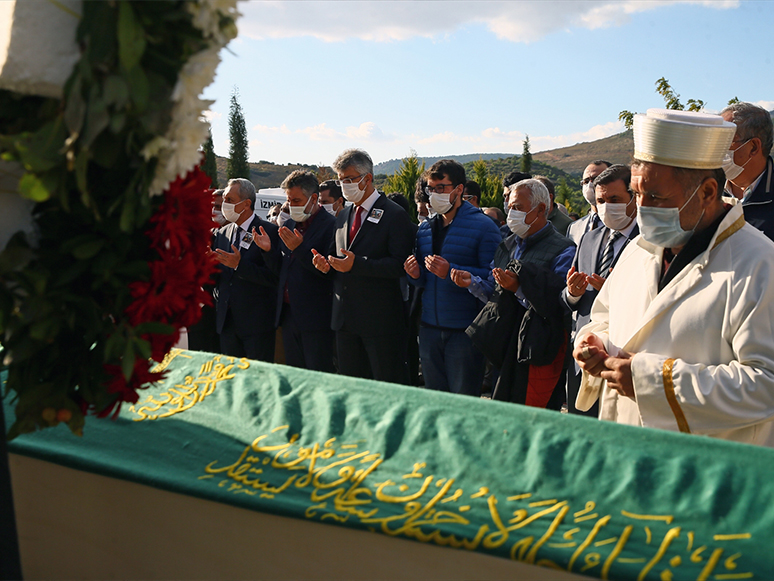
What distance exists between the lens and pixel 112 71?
1.26 meters

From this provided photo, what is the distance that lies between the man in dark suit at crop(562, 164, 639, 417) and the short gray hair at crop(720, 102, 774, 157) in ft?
2.22

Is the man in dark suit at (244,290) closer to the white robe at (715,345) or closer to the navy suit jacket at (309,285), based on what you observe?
the navy suit jacket at (309,285)

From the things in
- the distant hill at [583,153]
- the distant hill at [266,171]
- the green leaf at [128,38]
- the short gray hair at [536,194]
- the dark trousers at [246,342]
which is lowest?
the dark trousers at [246,342]

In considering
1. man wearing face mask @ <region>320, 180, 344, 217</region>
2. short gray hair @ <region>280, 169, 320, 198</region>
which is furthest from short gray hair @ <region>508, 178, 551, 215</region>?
man wearing face mask @ <region>320, 180, 344, 217</region>

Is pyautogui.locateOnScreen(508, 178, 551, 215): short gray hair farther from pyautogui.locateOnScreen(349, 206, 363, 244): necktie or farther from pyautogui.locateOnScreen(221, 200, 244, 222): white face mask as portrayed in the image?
pyautogui.locateOnScreen(221, 200, 244, 222): white face mask

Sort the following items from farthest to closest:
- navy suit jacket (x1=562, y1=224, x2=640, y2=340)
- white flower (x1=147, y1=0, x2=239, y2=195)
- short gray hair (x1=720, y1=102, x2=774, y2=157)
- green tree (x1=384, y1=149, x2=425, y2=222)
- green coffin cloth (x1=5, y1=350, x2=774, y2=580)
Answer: green tree (x1=384, y1=149, x2=425, y2=222) < navy suit jacket (x1=562, y1=224, x2=640, y2=340) < short gray hair (x1=720, y1=102, x2=774, y2=157) < green coffin cloth (x1=5, y1=350, x2=774, y2=580) < white flower (x1=147, y1=0, x2=239, y2=195)

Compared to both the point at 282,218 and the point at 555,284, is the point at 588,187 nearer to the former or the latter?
the point at 555,284

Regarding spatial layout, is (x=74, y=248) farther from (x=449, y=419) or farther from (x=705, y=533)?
(x=705, y=533)

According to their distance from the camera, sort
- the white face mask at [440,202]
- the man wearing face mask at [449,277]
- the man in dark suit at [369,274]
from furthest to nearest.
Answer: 1. the man in dark suit at [369,274]
2. the white face mask at [440,202]
3. the man wearing face mask at [449,277]

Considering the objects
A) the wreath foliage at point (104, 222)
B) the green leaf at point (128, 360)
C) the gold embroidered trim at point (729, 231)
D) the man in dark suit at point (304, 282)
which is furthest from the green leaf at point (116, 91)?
the man in dark suit at point (304, 282)

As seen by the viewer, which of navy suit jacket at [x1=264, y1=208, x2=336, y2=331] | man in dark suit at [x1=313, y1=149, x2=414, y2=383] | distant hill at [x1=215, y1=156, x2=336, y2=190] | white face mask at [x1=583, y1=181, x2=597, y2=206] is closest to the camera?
man in dark suit at [x1=313, y1=149, x2=414, y2=383]

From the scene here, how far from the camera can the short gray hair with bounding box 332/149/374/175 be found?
4.80 meters

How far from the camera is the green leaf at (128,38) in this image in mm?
1216

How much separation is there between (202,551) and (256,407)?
63 centimetres
